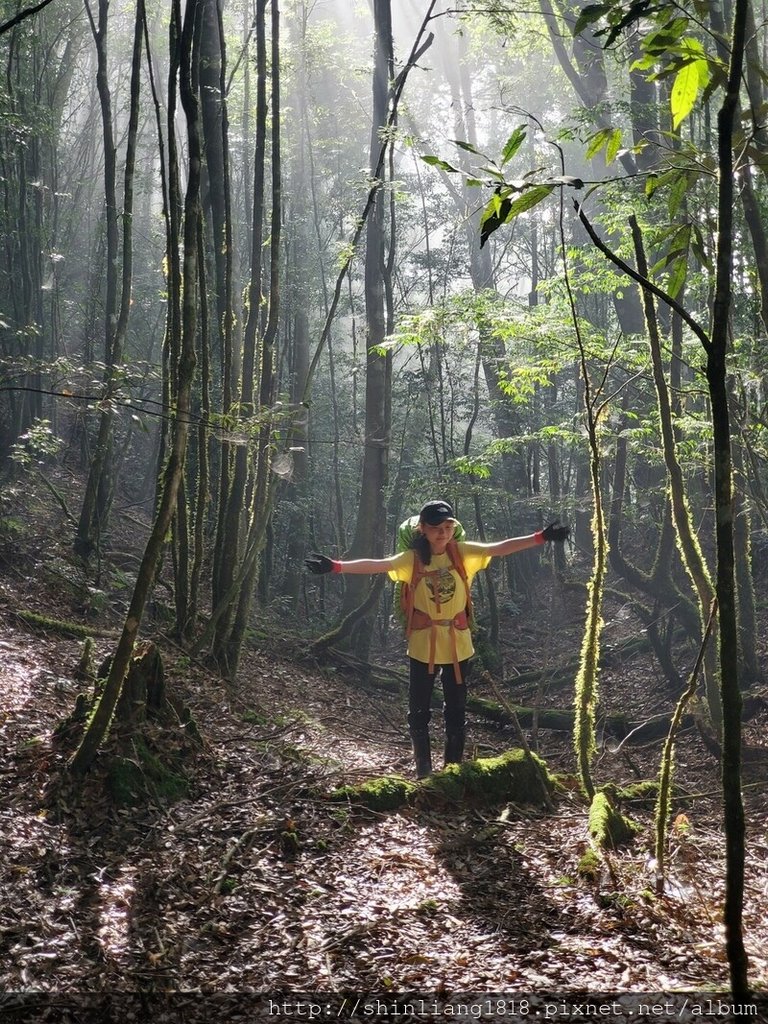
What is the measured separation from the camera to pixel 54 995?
2793 millimetres

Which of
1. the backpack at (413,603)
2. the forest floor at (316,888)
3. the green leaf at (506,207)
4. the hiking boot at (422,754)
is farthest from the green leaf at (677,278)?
the hiking boot at (422,754)

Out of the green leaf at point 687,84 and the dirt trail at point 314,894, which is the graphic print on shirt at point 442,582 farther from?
the green leaf at point 687,84

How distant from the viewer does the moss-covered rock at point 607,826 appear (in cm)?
422

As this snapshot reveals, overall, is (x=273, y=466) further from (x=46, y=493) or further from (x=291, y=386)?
(x=291, y=386)

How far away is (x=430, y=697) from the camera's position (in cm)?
610

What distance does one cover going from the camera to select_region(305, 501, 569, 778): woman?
5992 millimetres

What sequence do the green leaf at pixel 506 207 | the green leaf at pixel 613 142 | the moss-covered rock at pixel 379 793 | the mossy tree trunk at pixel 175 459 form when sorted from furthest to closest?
the moss-covered rock at pixel 379 793
the mossy tree trunk at pixel 175 459
the green leaf at pixel 613 142
the green leaf at pixel 506 207

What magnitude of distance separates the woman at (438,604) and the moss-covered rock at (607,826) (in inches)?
65.1

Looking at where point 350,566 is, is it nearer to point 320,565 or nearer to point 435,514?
point 320,565

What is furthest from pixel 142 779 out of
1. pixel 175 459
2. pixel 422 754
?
pixel 422 754

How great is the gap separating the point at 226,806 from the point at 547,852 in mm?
1720

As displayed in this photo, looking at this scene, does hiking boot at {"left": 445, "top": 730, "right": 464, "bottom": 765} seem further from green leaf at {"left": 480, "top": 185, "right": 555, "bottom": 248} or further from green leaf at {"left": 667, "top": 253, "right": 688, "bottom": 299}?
green leaf at {"left": 480, "top": 185, "right": 555, "bottom": 248}

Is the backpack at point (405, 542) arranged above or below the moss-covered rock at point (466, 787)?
above

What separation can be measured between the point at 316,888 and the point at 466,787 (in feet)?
4.97
